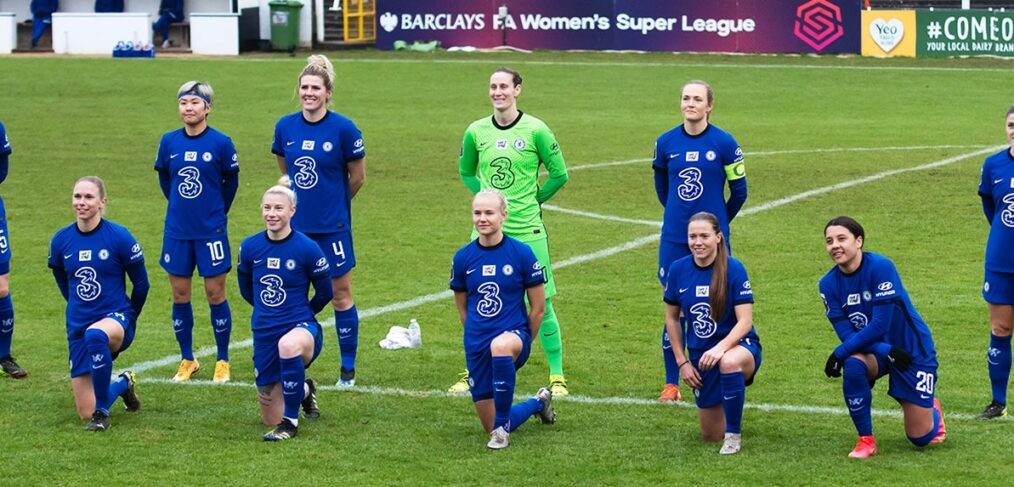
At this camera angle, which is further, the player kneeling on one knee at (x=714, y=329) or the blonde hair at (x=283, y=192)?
the blonde hair at (x=283, y=192)

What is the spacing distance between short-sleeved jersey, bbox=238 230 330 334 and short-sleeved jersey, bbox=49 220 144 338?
0.90 metres

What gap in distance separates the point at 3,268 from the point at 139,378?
138 centimetres

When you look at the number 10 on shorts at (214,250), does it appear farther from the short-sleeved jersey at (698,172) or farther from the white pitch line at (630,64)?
the white pitch line at (630,64)

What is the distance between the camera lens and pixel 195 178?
433 inches

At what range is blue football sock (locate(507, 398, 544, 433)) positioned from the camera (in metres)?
9.25

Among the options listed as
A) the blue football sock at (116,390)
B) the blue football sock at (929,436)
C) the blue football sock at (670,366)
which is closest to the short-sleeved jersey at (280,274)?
the blue football sock at (116,390)

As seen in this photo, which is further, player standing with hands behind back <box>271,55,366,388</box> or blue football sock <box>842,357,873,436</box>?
player standing with hands behind back <box>271,55,366,388</box>

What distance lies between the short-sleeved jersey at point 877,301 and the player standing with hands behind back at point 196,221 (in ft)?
15.0

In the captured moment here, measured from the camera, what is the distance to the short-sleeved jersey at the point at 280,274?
9547 mm

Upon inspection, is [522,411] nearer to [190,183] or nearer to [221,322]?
[221,322]

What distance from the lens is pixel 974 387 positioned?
34.5ft

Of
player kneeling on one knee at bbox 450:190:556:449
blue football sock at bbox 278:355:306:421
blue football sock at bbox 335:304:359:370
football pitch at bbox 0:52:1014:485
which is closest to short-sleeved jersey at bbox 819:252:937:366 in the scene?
football pitch at bbox 0:52:1014:485

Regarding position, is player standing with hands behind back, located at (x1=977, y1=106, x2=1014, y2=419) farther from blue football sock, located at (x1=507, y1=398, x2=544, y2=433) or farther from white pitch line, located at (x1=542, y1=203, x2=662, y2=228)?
white pitch line, located at (x1=542, y1=203, x2=662, y2=228)

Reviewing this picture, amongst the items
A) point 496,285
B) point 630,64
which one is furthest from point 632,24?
point 496,285
